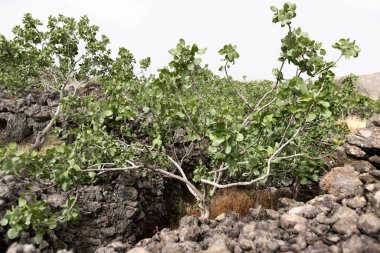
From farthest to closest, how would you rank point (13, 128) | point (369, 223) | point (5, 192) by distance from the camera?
point (13, 128) → point (5, 192) → point (369, 223)

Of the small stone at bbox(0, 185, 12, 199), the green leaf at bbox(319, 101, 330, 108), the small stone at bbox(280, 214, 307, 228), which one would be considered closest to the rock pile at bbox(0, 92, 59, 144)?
the small stone at bbox(0, 185, 12, 199)

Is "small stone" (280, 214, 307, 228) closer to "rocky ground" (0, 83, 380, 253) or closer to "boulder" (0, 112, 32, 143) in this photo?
"rocky ground" (0, 83, 380, 253)

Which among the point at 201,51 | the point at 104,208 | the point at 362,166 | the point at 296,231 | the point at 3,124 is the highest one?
the point at 3,124

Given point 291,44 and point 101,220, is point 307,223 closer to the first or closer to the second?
point 291,44

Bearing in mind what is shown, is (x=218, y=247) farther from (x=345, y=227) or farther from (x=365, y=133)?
(x=365, y=133)

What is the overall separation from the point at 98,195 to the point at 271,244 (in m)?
7.44

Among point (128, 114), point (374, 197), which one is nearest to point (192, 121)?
point (128, 114)

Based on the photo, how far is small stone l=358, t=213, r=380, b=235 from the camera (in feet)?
18.9

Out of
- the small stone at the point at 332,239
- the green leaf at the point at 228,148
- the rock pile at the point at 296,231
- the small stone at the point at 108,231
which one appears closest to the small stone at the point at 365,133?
the rock pile at the point at 296,231

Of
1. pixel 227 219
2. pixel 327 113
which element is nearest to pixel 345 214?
pixel 327 113

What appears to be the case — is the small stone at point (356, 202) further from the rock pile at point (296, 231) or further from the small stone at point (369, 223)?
the small stone at point (369, 223)

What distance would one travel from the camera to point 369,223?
5.87m

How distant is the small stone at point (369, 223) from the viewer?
5773mm

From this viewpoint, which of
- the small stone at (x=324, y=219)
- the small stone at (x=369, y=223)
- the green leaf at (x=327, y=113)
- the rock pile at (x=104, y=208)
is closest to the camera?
the small stone at (x=369, y=223)
